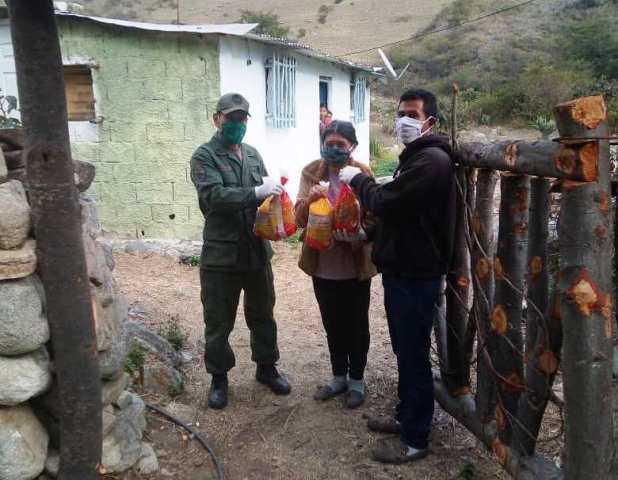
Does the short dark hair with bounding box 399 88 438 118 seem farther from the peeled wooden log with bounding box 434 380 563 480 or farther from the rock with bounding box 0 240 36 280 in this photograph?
the rock with bounding box 0 240 36 280

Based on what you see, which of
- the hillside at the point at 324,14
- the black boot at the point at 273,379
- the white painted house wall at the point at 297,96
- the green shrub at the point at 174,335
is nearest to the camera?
the black boot at the point at 273,379

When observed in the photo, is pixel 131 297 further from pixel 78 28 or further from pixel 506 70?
pixel 506 70

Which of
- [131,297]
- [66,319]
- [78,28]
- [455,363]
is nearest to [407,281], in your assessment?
[455,363]

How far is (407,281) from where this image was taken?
283 centimetres

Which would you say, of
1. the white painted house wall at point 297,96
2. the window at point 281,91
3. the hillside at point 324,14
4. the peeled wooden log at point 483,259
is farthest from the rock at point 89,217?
the hillside at point 324,14

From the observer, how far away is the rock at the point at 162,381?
372 cm

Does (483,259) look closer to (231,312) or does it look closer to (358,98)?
(231,312)

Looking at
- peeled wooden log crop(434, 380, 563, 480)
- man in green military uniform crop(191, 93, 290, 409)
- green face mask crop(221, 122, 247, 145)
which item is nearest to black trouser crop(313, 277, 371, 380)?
man in green military uniform crop(191, 93, 290, 409)

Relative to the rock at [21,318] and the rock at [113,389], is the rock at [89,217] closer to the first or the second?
the rock at [21,318]

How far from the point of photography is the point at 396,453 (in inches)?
119

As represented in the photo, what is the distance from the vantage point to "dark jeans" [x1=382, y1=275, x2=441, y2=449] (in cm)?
283

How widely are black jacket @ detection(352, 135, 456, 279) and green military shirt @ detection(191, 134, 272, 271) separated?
0.86 m

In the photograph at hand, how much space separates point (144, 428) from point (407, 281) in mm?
1591

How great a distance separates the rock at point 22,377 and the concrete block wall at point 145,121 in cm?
526
